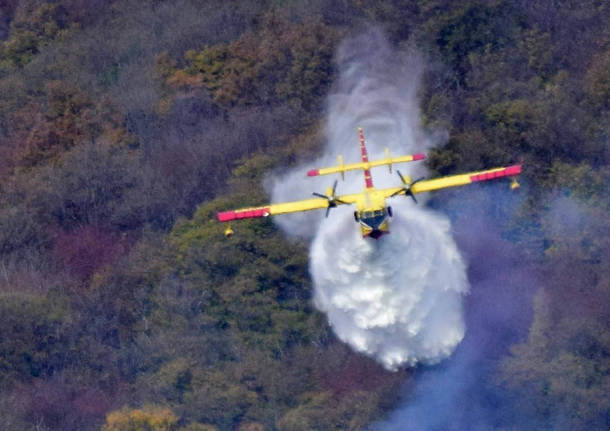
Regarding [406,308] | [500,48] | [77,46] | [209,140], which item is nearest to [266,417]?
[406,308]

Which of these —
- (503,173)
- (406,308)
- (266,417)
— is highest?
(503,173)

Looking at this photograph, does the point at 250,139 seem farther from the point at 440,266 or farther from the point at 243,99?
the point at 440,266

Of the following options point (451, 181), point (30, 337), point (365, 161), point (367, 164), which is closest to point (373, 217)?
point (367, 164)

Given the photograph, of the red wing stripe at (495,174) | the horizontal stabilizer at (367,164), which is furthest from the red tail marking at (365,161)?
the red wing stripe at (495,174)

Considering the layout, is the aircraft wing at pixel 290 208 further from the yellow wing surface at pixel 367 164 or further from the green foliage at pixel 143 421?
the green foliage at pixel 143 421

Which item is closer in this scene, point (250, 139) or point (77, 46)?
point (250, 139)

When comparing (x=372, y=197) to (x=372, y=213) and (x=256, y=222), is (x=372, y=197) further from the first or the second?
(x=256, y=222)
